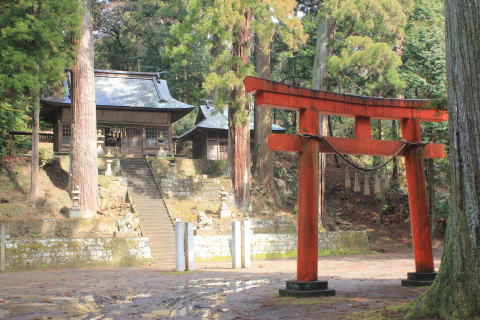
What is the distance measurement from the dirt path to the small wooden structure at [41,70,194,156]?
16.8 metres

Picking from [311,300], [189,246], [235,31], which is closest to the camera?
[311,300]

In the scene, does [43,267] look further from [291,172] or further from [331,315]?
[291,172]

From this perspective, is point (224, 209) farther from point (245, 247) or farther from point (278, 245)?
point (245, 247)

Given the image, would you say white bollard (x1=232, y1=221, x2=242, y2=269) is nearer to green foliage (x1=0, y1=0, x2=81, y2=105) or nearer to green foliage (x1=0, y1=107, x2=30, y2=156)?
green foliage (x1=0, y1=0, x2=81, y2=105)

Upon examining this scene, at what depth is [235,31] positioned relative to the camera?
21.4 meters

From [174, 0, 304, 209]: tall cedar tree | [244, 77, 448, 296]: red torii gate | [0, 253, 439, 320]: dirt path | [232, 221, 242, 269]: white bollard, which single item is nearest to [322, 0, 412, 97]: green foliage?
[174, 0, 304, 209]: tall cedar tree

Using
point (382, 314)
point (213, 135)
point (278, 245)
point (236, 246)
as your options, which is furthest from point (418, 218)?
point (213, 135)

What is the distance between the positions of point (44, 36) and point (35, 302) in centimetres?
1136

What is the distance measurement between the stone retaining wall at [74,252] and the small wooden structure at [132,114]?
13.5 m

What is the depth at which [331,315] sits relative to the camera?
6957 millimetres

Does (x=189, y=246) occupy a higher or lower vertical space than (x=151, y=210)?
lower

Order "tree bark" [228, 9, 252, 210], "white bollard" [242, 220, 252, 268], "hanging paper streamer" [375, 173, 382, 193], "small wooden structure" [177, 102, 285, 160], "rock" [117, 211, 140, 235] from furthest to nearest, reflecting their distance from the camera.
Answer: "small wooden structure" [177, 102, 285, 160] → "hanging paper streamer" [375, 173, 382, 193] → "tree bark" [228, 9, 252, 210] → "rock" [117, 211, 140, 235] → "white bollard" [242, 220, 252, 268]

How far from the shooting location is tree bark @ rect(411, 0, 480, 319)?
5883mm

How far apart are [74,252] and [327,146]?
984 centimetres
